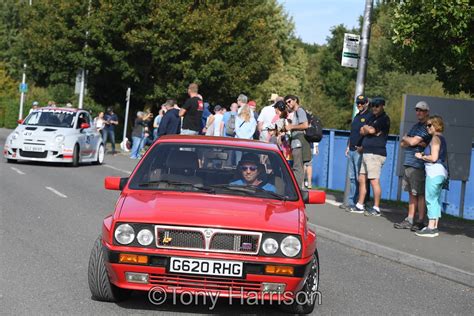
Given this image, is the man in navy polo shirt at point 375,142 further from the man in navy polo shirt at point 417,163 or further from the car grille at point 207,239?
the car grille at point 207,239

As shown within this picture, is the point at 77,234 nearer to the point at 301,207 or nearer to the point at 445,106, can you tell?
the point at 301,207

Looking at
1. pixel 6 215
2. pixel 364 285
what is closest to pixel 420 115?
pixel 364 285

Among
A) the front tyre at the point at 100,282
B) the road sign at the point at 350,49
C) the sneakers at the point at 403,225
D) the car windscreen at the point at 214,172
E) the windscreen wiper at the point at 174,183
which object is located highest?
the road sign at the point at 350,49

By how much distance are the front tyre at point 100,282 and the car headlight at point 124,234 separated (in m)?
0.28

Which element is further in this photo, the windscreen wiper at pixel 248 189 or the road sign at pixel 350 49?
the road sign at pixel 350 49

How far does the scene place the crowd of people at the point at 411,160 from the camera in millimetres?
12656

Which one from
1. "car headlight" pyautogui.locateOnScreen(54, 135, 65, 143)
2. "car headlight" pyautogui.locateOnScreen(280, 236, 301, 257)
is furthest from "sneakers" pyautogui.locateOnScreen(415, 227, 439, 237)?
"car headlight" pyautogui.locateOnScreen(54, 135, 65, 143)

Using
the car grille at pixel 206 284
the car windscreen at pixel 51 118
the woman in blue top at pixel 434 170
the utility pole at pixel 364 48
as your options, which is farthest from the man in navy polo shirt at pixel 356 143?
the car windscreen at pixel 51 118

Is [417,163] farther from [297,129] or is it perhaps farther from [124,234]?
[124,234]

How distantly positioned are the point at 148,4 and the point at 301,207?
3604 cm

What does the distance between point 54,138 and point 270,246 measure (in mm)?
17628

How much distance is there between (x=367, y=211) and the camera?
15328 millimetres

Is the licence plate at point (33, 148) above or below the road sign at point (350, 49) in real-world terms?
below

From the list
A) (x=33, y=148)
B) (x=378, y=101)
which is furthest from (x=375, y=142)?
(x=33, y=148)
